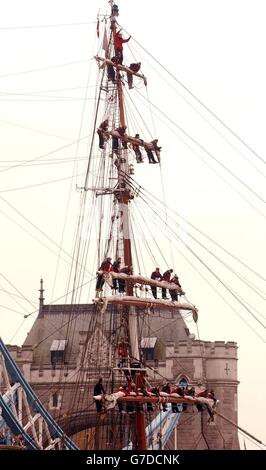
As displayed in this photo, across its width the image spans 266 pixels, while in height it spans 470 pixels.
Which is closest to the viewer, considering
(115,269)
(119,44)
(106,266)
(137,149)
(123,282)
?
(106,266)

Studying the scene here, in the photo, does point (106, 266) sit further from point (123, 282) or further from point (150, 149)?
point (150, 149)

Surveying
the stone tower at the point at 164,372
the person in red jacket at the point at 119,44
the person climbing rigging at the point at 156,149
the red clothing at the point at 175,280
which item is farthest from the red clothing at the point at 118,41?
the stone tower at the point at 164,372

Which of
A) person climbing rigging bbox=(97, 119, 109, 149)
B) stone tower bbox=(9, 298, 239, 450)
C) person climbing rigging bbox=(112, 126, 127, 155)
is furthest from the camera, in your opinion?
stone tower bbox=(9, 298, 239, 450)

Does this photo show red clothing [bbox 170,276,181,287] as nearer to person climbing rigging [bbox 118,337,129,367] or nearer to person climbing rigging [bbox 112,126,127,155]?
person climbing rigging [bbox 118,337,129,367]

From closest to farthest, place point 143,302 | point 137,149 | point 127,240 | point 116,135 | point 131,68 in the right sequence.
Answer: point 143,302
point 127,240
point 116,135
point 137,149
point 131,68

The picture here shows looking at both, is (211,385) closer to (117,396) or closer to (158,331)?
(158,331)

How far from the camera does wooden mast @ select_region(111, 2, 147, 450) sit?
35375 millimetres

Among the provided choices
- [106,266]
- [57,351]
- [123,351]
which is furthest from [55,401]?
[106,266]

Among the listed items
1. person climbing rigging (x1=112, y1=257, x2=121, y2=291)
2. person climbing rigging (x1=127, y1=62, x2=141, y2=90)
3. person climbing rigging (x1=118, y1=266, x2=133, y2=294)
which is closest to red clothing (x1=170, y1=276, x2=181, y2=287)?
person climbing rigging (x1=118, y1=266, x2=133, y2=294)

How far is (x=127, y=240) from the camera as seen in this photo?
37844mm

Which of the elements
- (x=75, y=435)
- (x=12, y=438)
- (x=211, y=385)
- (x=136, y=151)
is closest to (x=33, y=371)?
(x=75, y=435)
